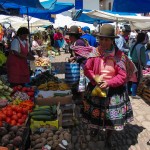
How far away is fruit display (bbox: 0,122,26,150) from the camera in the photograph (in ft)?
11.9

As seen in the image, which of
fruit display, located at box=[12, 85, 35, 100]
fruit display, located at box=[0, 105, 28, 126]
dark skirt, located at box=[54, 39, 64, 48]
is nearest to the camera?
fruit display, located at box=[0, 105, 28, 126]

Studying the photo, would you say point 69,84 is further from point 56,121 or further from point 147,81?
point 147,81

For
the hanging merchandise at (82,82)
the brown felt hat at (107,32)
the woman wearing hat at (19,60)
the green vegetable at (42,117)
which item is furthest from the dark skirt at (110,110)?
the woman wearing hat at (19,60)

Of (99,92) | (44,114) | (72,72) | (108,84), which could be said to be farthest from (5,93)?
(108,84)

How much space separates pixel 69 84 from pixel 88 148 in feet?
7.46

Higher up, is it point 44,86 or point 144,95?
point 44,86

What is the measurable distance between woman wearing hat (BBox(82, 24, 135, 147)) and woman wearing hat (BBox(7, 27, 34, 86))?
Answer: 248 cm

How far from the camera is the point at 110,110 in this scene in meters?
4.45

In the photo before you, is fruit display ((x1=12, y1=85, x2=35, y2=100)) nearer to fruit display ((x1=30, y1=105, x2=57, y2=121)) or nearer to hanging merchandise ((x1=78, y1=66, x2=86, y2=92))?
fruit display ((x1=30, y1=105, x2=57, y2=121))

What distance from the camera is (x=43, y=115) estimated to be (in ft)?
15.4

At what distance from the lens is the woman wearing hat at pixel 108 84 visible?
14.1ft

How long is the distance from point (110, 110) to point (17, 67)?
117 inches

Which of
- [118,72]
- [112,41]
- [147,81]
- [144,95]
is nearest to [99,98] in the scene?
[118,72]

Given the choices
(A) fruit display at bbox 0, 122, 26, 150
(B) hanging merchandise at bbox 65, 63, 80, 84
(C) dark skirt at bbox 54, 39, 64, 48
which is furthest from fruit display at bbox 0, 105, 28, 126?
(C) dark skirt at bbox 54, 39, 64, 48
